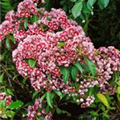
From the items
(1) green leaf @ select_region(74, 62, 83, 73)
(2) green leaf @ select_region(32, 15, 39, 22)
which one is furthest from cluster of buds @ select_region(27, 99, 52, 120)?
(2) green leaf @ select_region(32, 15, 39, 22)

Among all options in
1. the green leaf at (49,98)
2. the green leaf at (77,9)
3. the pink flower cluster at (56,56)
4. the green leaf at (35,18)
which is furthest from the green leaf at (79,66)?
the green leaf at (35,18)

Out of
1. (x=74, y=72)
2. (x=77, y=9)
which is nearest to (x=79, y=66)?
(x=74, y=72)

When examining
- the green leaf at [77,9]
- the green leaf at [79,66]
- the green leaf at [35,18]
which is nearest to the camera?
A: the green leaf at [79,66]

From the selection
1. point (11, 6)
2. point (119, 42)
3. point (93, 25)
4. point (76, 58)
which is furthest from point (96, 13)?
point (76, 58)

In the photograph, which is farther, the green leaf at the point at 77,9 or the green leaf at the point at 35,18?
the green leaf at the point at 35,18

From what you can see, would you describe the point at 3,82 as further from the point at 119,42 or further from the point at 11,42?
the point at 119,42

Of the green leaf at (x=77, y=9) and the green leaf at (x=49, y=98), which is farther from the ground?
the green leaf at (x=77, y=9)

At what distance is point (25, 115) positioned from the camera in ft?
10.2

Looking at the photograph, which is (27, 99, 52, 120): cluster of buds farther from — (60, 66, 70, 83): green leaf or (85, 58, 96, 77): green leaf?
(85, 58, 96, 77): green leaf

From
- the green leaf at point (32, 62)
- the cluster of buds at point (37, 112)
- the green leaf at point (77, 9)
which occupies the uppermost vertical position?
the green leaf at point (77, 9)

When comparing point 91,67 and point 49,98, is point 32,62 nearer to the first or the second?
point 49,98

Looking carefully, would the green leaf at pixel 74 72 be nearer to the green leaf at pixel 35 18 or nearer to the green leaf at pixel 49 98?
the green leaf at pixel 49 98

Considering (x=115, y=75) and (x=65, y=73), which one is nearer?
(x=65, y=73)

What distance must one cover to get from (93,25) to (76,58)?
5.75 ft
